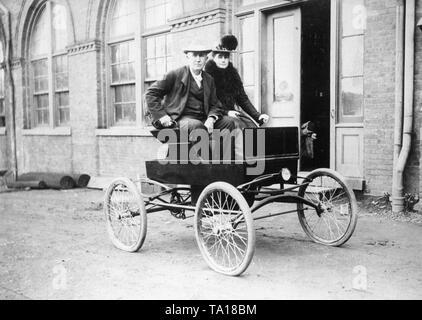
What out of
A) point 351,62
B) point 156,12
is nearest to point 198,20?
point 156,12

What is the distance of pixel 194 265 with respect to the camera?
4.61m

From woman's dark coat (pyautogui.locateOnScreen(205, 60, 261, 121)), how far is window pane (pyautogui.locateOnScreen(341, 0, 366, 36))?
2592mm

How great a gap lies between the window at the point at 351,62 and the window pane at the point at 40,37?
31.0 feet

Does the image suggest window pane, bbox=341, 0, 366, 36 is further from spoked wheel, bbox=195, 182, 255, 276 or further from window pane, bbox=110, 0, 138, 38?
window pane, bbox=110, 0, 138, 38

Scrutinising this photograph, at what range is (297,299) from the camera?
142 inches

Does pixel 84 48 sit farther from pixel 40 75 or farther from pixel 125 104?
pixel 40 75

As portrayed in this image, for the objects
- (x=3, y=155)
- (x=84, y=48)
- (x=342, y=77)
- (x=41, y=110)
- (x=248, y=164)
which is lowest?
(x=3, y=155)

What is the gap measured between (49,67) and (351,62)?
942cm

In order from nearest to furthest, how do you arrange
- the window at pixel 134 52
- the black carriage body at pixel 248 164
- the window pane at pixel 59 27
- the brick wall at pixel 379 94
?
the black carriage body at pixel 248 164 < the brick wall at pixel 379 94 < the window at pixel 134 52 < the window pane at pixel 59 27

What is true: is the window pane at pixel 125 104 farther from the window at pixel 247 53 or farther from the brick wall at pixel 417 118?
the brick wall at pixel 417 118

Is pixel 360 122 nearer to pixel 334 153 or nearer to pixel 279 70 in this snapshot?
pixel 334 153

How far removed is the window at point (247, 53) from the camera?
8.80 metres

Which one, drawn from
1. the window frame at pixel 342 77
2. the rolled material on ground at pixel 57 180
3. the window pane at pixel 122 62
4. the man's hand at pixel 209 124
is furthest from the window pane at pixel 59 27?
the man's hand at pixel 209 124

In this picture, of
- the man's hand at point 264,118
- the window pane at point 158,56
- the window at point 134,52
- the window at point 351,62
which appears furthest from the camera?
the window at point 134,52
